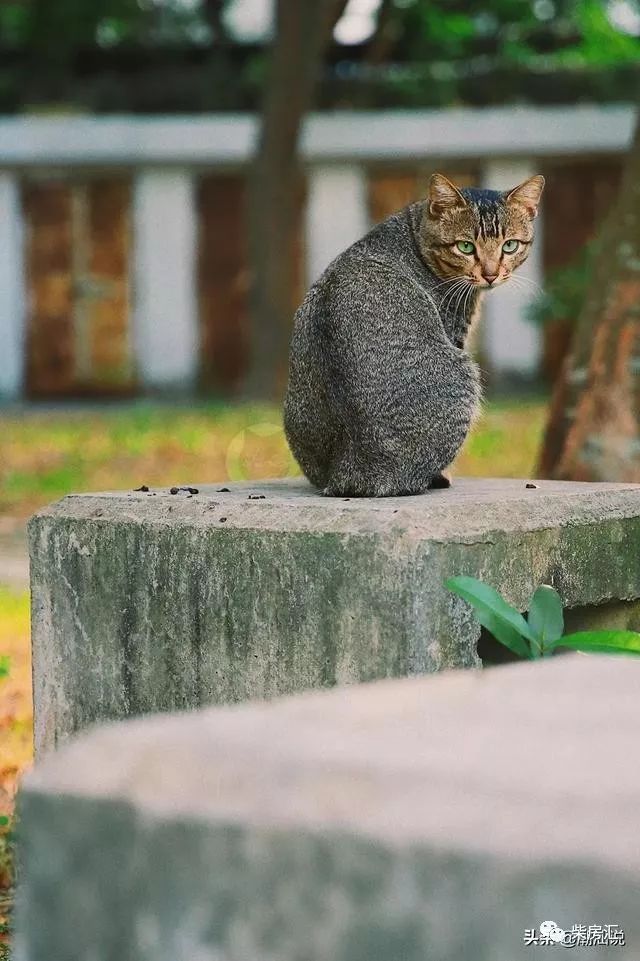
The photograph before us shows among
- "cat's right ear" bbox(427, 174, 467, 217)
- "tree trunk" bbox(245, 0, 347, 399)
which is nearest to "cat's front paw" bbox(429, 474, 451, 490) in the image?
"cat's right ear" bbox(427, 174, 467, 217)

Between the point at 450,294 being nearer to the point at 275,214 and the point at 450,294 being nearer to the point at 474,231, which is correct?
the point at 474,231

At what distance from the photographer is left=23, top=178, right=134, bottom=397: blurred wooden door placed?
19266mm

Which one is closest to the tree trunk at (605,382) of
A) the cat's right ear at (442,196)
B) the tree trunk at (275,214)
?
the cat's right ear at (442,196)

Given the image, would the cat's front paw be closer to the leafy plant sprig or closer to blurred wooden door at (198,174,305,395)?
the leafy plant sprig

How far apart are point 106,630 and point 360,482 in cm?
77

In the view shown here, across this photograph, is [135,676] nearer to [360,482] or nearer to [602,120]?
[360,482]

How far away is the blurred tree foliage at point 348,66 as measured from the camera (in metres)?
19.4

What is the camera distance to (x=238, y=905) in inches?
61.0

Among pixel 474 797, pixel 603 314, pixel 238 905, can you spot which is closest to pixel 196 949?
pixel 238 905

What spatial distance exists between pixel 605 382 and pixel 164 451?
6.69 m

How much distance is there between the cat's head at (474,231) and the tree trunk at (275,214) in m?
11.8

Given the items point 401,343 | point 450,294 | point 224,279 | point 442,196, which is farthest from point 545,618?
point 224,279

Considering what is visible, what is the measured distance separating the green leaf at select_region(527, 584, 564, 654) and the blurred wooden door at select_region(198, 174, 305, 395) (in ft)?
53.4

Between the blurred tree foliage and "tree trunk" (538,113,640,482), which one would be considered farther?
the blurred tree foliage
